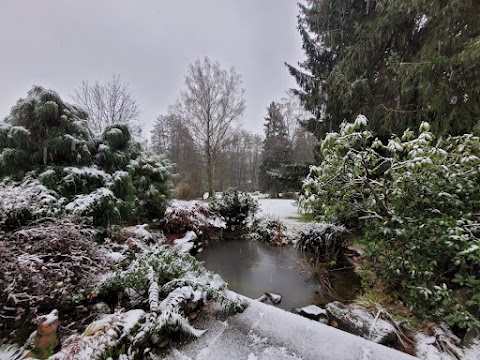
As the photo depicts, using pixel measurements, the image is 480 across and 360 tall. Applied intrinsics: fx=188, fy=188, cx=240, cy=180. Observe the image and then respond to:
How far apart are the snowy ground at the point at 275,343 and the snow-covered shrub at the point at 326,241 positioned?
230cm

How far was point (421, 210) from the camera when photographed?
2295mm

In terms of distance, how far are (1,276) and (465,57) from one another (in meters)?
5.80

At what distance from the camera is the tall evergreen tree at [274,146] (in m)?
16.1

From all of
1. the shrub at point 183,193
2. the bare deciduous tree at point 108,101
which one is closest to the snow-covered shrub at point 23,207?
the shrub at point 183,193

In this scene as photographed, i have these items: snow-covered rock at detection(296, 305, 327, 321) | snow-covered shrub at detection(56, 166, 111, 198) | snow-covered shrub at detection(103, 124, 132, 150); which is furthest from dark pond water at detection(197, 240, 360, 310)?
snow-covered shrub at detection(103, 124, 132, 150)

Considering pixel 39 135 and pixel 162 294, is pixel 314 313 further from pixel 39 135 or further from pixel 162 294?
pixel 39 135

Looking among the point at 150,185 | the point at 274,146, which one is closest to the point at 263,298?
the point at 150,185

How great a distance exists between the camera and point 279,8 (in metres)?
7.53

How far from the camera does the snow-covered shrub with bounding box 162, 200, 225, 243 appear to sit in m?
4.58

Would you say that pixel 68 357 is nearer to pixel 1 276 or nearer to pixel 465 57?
pixel 1 276

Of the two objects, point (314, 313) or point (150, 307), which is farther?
point (314, 313)

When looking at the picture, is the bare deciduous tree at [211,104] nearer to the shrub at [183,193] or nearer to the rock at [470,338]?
the shrub at [183,193]

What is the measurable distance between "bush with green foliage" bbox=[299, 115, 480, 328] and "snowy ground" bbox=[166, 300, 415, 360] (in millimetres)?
787

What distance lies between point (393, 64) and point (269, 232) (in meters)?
4.45
